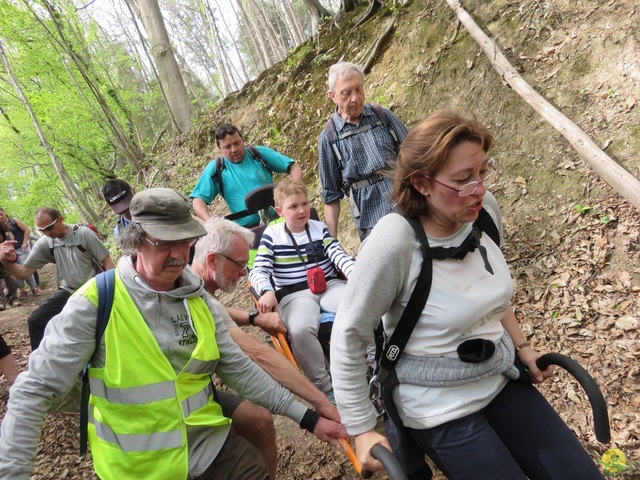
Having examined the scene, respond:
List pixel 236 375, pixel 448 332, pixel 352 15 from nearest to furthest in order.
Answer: pixel 448 332 → pixel 236 375 → pixel 352 15

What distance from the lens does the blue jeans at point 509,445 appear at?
1520 millimetres

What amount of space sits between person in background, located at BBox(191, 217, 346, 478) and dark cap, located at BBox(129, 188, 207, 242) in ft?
1.93

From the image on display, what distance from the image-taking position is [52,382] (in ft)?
5.67

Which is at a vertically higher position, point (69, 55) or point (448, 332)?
point (69, 55)

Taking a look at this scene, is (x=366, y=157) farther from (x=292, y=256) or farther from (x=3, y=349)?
(x=3, y=349)

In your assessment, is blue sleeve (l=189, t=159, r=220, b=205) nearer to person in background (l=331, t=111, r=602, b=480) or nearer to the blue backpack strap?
the blue backpack strap

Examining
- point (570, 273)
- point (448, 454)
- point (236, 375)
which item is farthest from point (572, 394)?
point (236, 375)

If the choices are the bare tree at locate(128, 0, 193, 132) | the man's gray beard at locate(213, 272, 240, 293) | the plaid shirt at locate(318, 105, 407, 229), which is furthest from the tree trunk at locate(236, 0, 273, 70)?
the man's gray beard at locate(213, 272, 240, 293)

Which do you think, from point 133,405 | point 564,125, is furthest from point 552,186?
point 133,405

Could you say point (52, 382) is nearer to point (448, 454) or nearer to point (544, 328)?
point (448, 454)

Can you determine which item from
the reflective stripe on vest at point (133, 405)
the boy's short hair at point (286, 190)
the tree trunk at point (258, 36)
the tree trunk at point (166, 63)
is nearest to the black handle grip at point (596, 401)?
the reflective stripe on vest at point (133, 405)

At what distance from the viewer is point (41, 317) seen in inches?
176

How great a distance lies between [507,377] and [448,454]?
1.49ft

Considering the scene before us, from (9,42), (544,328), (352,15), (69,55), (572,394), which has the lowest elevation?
(572,394)
